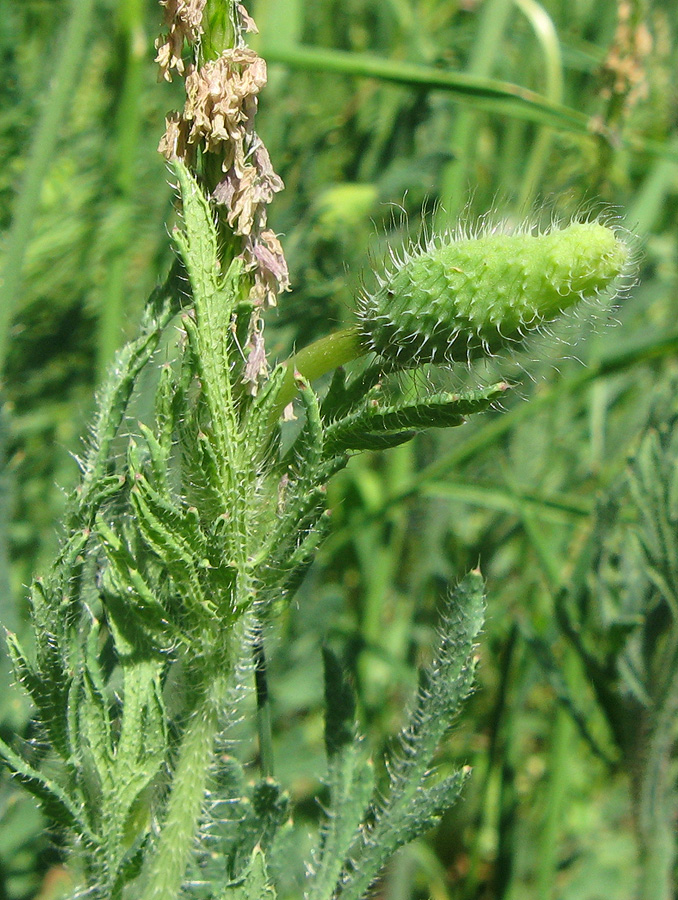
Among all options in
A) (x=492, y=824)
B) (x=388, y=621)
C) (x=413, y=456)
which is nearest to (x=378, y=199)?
(x=413, y=456)

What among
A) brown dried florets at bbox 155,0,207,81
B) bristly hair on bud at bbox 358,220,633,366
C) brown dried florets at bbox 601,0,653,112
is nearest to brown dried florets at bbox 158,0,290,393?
brown dried florets at bbox 155,0,207,81

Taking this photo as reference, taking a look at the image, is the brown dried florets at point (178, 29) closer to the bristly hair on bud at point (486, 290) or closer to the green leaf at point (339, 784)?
the bristly hair on bud at point (486, 290)

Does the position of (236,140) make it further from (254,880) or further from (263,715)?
(254,880)

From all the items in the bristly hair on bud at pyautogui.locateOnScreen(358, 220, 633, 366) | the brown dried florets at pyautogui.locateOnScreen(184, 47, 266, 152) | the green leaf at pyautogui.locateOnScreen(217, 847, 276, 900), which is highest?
the brown dried florets at pyautogui.locateOnScreen(184, 47, 266, 152)

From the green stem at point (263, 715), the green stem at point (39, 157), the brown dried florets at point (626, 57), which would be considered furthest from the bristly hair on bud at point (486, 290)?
the brown dried florets at point (626, 57)

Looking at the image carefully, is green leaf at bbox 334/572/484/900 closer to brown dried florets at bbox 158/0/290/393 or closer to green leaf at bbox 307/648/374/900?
green leaf at bbox 307/648/374/900

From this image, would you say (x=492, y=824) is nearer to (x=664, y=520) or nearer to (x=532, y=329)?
(x=664, y=520)
